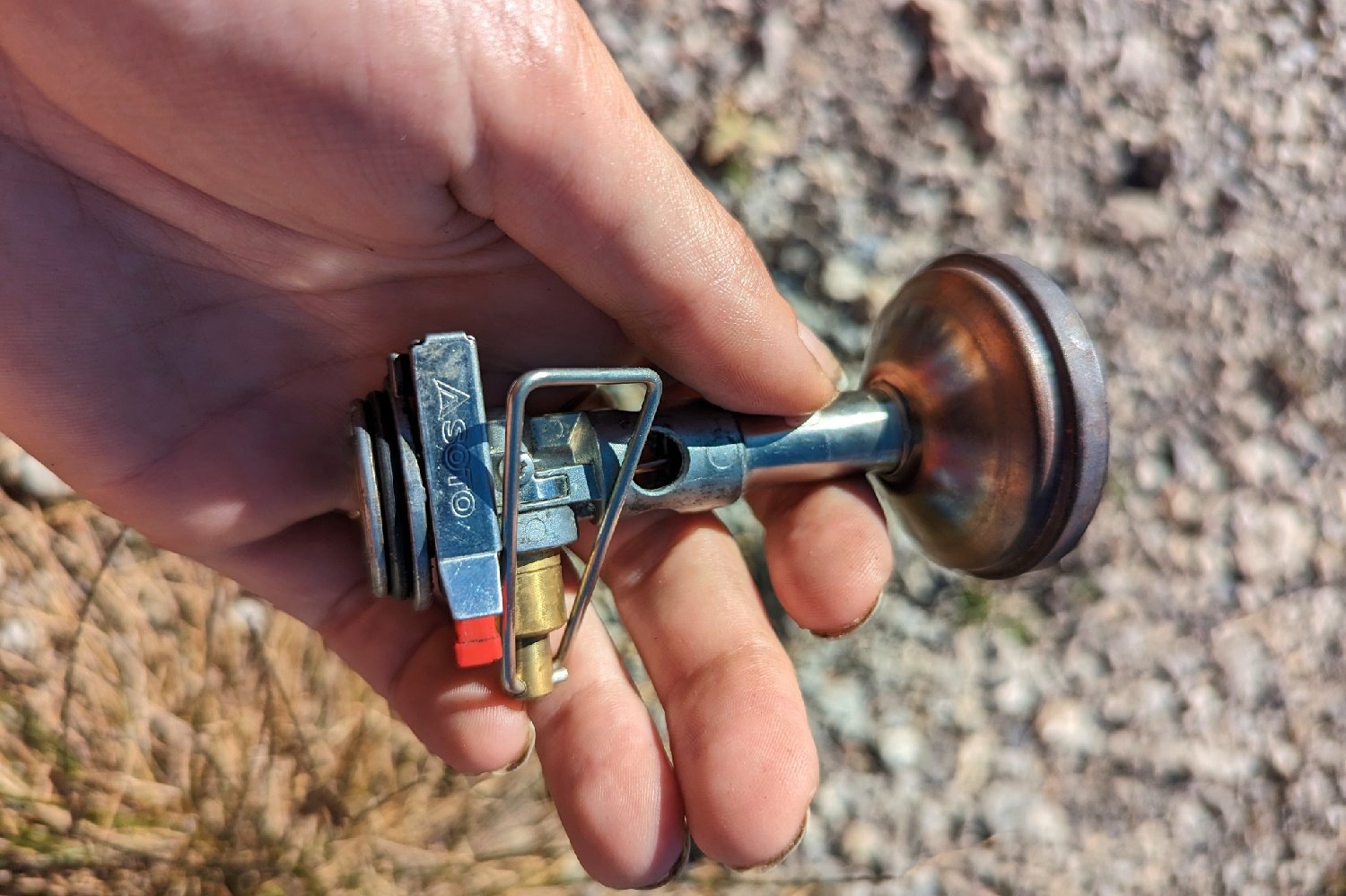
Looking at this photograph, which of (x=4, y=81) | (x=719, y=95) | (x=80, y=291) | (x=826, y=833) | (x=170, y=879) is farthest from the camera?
(x=719, y=95)

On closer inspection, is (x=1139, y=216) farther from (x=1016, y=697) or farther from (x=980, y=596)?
(x=1016, y=697)

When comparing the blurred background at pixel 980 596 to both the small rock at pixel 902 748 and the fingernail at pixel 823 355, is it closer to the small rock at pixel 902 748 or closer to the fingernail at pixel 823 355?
the small rock at pixel 902 748

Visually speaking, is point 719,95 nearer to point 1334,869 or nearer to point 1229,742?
point 1229,742

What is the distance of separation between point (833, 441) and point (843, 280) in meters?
1.08

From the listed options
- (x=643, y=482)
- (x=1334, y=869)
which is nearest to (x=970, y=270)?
(x=643, y=482)

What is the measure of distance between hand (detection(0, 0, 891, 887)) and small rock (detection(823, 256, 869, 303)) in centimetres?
91

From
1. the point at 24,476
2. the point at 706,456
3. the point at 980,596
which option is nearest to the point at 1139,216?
the point at 980,596

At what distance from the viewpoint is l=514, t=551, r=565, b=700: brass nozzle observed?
172 cm

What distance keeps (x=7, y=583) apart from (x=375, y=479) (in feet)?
4.78

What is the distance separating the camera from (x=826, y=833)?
2.65m

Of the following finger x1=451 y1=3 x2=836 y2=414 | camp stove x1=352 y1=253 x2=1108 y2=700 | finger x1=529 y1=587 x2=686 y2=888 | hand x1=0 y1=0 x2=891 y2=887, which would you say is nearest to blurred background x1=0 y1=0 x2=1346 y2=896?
hand x1=0 y1=0 x2=891 y2=887

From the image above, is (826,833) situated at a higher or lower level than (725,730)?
lower

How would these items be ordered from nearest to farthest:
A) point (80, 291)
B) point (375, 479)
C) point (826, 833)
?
point (375, 479)
point (80, 291)
point (826, 833)

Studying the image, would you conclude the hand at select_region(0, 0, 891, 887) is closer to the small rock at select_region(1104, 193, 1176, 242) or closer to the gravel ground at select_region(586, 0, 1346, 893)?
the gravel ground at select_region(586, 0, 1346, 893)
